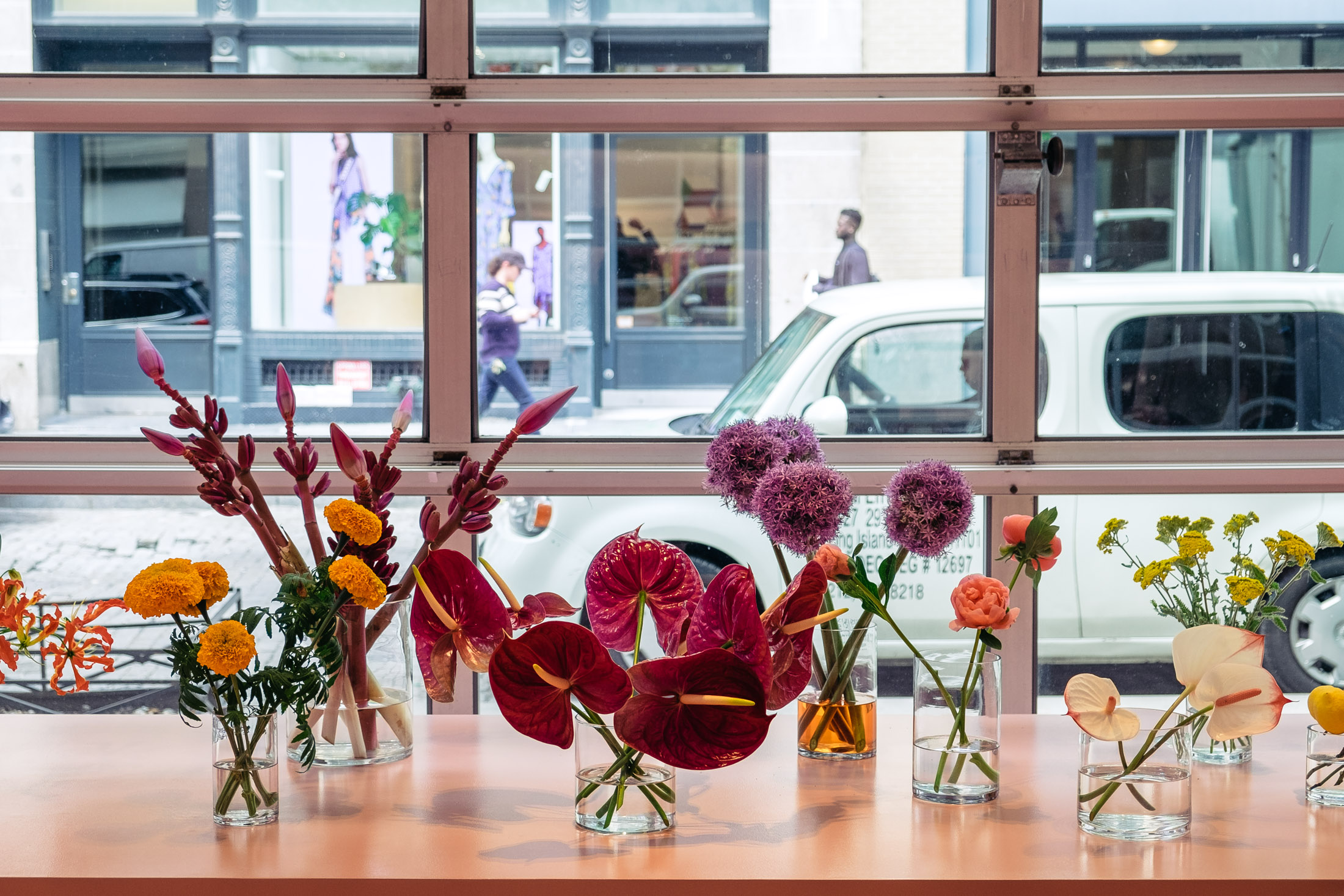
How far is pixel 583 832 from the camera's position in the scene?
1227mm

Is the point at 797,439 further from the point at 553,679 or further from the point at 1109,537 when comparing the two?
the point at 553,679

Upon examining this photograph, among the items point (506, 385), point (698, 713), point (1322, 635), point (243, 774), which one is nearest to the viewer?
point (698, 713)

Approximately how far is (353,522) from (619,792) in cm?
40

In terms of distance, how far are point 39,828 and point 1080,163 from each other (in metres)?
1.88

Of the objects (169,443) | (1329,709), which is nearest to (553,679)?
(169,443)

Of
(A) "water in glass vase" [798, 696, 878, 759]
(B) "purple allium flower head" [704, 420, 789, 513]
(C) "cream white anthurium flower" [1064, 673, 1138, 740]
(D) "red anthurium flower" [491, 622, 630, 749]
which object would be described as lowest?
(A) "water in glass vase" [798, 696, 878, 759]

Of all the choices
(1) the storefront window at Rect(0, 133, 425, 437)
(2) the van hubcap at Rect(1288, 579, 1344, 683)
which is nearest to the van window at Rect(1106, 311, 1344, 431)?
(2) the van hubcap at Rect(1288, 579, 1344, 683)

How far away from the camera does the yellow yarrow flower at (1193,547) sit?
4.88 feet

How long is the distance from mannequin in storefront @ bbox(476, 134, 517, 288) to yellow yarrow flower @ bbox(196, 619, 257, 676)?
105cm

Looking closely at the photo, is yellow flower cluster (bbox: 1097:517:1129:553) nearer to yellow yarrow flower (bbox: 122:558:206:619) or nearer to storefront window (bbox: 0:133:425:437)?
yellow yarrow flower (bbox: 122:558:206:619)

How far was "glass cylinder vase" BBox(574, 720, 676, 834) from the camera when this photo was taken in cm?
122

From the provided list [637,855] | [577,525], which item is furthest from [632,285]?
[637,855]

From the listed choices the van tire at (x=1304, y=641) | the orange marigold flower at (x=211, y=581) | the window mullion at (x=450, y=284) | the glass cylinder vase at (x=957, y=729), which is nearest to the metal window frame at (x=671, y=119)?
the window mullion at (x=450, y=284)

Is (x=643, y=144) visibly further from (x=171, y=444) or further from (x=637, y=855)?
(x=637, y=855)
